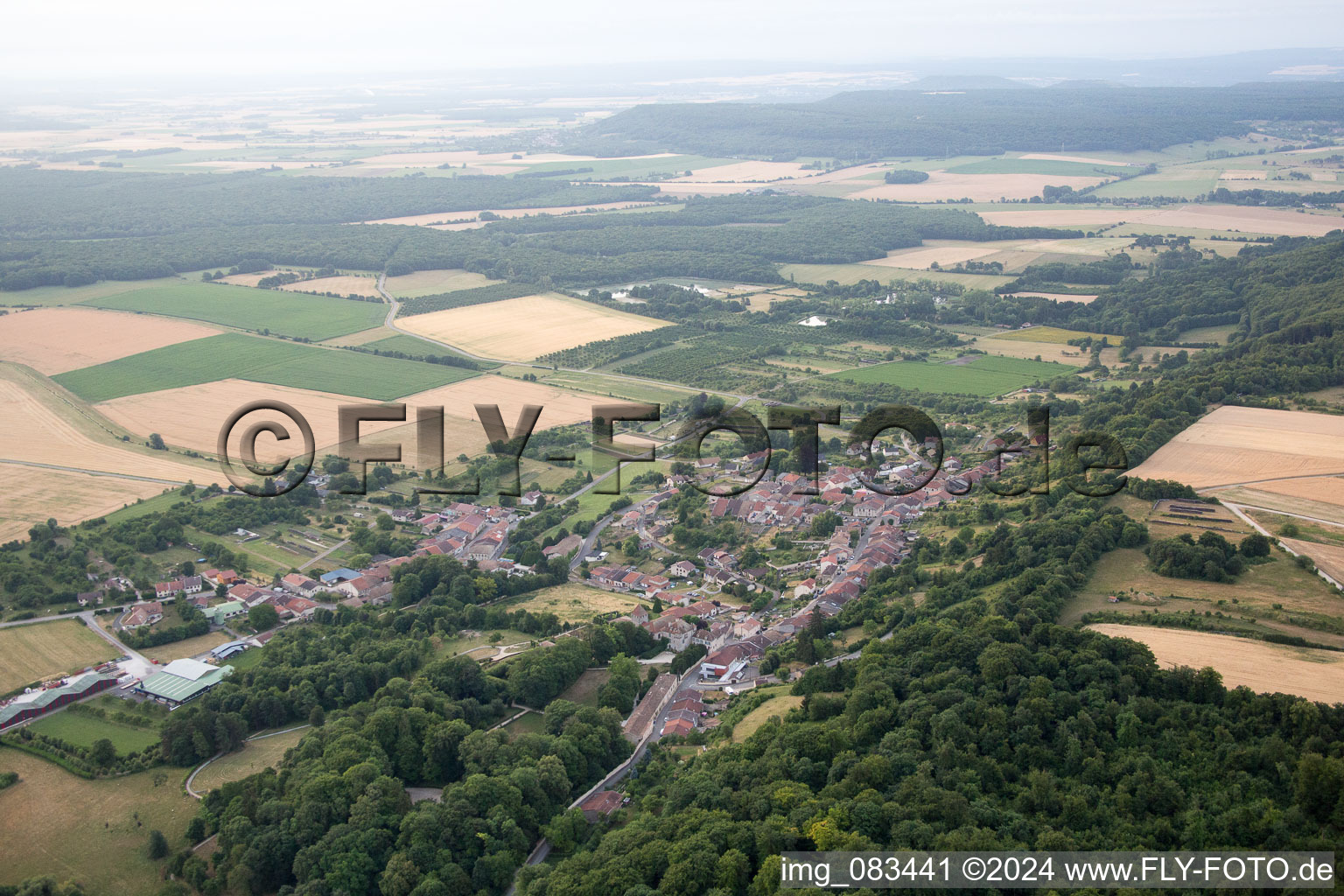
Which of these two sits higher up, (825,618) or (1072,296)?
(1072,296)

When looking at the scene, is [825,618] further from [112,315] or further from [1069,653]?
[112,315]

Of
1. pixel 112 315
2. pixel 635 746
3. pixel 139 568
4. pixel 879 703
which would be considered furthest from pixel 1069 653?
pixel 112 315

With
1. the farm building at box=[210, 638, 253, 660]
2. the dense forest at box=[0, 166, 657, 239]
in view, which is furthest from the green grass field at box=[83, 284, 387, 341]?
the farm building at box=[210, 638, 253, 660]

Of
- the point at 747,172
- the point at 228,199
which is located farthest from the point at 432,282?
the point at 747,172

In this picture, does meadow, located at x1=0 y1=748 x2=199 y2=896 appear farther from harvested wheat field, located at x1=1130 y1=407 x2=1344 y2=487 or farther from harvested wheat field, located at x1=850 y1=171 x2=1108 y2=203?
harvested wheat field, located at x1=850 y1=171 x2=1108 y2=203

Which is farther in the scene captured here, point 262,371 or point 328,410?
point 262,371

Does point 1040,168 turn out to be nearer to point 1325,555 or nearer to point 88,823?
point 1325,555

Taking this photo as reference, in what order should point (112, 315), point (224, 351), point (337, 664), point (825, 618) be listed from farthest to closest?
point (112, 315) < point (224, 351) < point (825, 618) < point (337, 664)

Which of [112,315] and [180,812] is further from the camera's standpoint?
[112,315]
